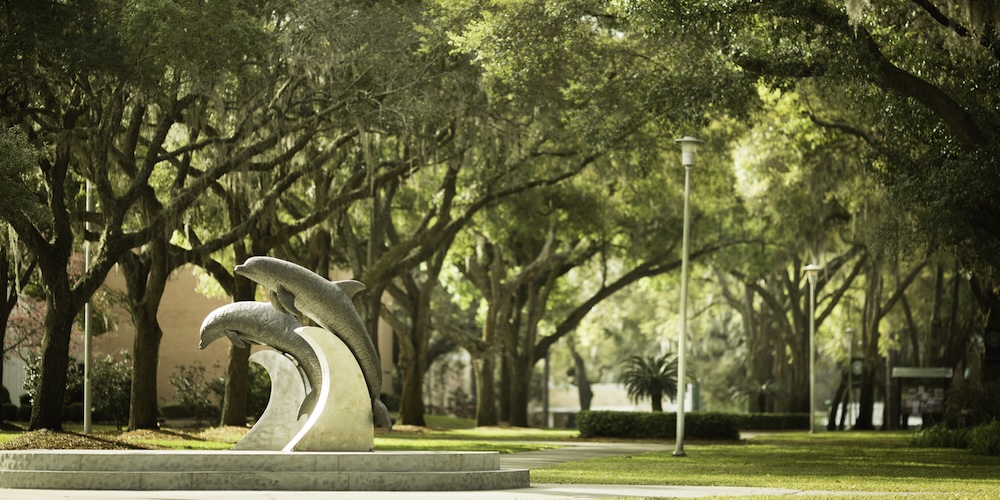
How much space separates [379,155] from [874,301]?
812 inches

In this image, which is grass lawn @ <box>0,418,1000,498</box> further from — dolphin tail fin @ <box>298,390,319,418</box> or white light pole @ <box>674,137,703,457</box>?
dolphin tail fin @ <box>298,390,319,418</box>

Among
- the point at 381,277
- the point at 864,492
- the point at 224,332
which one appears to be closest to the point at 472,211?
the point at 381,277

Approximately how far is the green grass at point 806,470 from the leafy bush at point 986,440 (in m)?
0.42

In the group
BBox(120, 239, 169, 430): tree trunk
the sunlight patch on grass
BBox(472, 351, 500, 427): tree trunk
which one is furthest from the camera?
BBox(472, 351, 500, 427): tree trunk

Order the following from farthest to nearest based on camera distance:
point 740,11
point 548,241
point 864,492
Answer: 1. point 548,241
2. point 740,11
3. point 864,492

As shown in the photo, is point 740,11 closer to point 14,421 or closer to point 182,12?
point 182,12

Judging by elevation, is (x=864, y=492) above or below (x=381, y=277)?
below

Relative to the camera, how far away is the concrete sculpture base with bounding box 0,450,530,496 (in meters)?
13.8

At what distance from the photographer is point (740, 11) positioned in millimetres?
18688

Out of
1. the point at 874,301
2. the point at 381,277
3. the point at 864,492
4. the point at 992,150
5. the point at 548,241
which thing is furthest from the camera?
the point at 874,301

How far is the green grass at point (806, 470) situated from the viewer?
1638cm

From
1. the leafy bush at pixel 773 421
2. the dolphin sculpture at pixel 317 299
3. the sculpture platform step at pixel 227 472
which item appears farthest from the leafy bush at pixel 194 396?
the leafy bush at pixel 773 421

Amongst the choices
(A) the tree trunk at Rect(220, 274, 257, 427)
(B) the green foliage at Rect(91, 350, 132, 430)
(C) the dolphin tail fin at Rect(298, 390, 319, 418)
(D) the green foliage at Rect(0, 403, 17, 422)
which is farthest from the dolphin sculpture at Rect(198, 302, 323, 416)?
(D) the green foliage at Rect(0, 403, 17, 422)

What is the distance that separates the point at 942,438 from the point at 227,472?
19954mm
